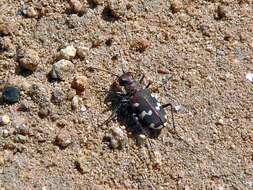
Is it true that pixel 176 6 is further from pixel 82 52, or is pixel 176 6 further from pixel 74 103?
pixel 74 103

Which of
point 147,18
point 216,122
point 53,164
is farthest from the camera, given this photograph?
point 147,18

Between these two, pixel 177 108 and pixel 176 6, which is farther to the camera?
pixel 176 6

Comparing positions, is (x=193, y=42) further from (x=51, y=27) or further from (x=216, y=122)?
(x=51, y=27)

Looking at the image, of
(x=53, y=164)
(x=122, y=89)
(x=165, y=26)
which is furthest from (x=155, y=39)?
(x=53, y=164)

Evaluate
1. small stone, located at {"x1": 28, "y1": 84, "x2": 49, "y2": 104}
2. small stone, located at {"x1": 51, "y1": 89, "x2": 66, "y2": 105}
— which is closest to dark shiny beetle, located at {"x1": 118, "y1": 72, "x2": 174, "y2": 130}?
small stone, located at {"x1": 51, "y1": 89, "x2": 66, "y2": 105}

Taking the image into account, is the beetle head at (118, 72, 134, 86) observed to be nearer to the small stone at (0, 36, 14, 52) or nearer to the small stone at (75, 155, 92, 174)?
the small stone at (75, 155, 92, 174)

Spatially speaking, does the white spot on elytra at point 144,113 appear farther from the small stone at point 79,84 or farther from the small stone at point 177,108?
the small stone at point 79,84

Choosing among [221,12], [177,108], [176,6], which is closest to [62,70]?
[177,108]
